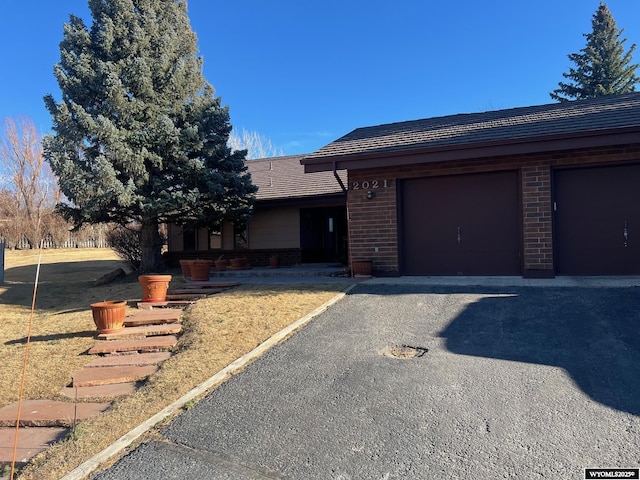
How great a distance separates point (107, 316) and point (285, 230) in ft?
30.4

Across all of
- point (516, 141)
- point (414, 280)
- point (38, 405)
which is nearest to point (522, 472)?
point (38, 405)

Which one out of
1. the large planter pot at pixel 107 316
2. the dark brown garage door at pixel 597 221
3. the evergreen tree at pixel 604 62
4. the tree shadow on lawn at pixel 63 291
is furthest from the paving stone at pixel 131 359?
the evergreen tree at pixel 604 62

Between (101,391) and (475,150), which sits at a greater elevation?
(475,150)

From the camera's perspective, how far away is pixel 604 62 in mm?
27609

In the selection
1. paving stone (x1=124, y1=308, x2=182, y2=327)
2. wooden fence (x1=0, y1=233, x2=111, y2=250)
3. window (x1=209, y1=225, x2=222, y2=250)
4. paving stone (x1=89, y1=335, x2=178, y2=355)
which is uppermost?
wooden fence (x1=0, y1=233, x2=111, y2=250)

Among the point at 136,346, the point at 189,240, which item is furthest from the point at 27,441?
the point at 189,240

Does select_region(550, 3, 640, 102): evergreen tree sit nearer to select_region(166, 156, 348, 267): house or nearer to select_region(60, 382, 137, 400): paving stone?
select_region(166, 156, 348, 267): house

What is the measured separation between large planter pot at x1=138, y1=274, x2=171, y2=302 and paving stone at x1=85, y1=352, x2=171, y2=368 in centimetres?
270

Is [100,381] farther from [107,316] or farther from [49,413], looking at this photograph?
[107,316]

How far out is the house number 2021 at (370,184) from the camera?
32.9ft

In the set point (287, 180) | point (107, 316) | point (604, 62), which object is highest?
point (604, 62)

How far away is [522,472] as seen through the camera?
2.78 meters

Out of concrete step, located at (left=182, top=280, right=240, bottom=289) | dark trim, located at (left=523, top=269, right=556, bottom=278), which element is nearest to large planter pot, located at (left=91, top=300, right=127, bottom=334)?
concrete step, located at (left=182, top=280, right=240, bottom=289)

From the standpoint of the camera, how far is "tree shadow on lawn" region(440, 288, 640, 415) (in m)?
4.00
